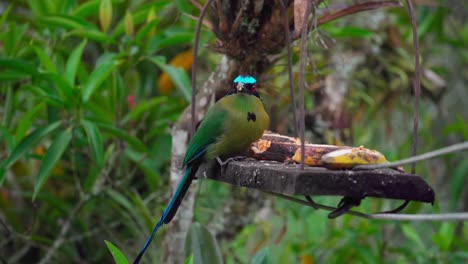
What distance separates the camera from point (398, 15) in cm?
553

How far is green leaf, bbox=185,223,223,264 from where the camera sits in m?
2.86

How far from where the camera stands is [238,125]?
267cm

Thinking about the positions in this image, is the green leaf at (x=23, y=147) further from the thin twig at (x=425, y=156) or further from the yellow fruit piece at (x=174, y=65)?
the thin twig at (x=425, y=156)

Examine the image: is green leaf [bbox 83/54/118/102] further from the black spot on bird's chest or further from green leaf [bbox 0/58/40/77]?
the black spot on bird's chest

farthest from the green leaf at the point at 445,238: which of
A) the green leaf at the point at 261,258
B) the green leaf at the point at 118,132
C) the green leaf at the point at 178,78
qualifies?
the green leaf at the point at 118,132

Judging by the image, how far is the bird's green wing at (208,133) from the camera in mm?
2695

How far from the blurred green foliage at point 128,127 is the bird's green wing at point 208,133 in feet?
1.21

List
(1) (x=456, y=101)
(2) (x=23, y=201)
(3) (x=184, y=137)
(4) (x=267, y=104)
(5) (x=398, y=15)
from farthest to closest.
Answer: (1) (x=456, y=101), (5) (x=398, y=15), (2) (x=23, y=201), (4) (x=267, y=104), (3) (x=184, y=137)

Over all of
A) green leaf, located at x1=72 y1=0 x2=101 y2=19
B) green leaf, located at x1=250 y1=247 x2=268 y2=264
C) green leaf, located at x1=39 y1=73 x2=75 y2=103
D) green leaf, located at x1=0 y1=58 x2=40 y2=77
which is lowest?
green leaf, located at x1=250 y1=247 x2=268 y2=264

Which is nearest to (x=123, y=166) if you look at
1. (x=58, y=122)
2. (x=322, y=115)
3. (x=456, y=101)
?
(x=58, y=122)

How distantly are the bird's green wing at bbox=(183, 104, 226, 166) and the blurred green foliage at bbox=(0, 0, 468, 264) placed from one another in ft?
1.21

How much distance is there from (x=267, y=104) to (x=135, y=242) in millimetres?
1201

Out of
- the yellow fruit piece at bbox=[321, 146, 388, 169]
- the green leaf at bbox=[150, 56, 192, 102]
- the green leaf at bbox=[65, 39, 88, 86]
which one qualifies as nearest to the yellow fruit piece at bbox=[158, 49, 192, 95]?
the green leaf at bbox=[150, 56, 192, 102]

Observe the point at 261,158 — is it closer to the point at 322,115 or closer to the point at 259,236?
the point at 322,115
